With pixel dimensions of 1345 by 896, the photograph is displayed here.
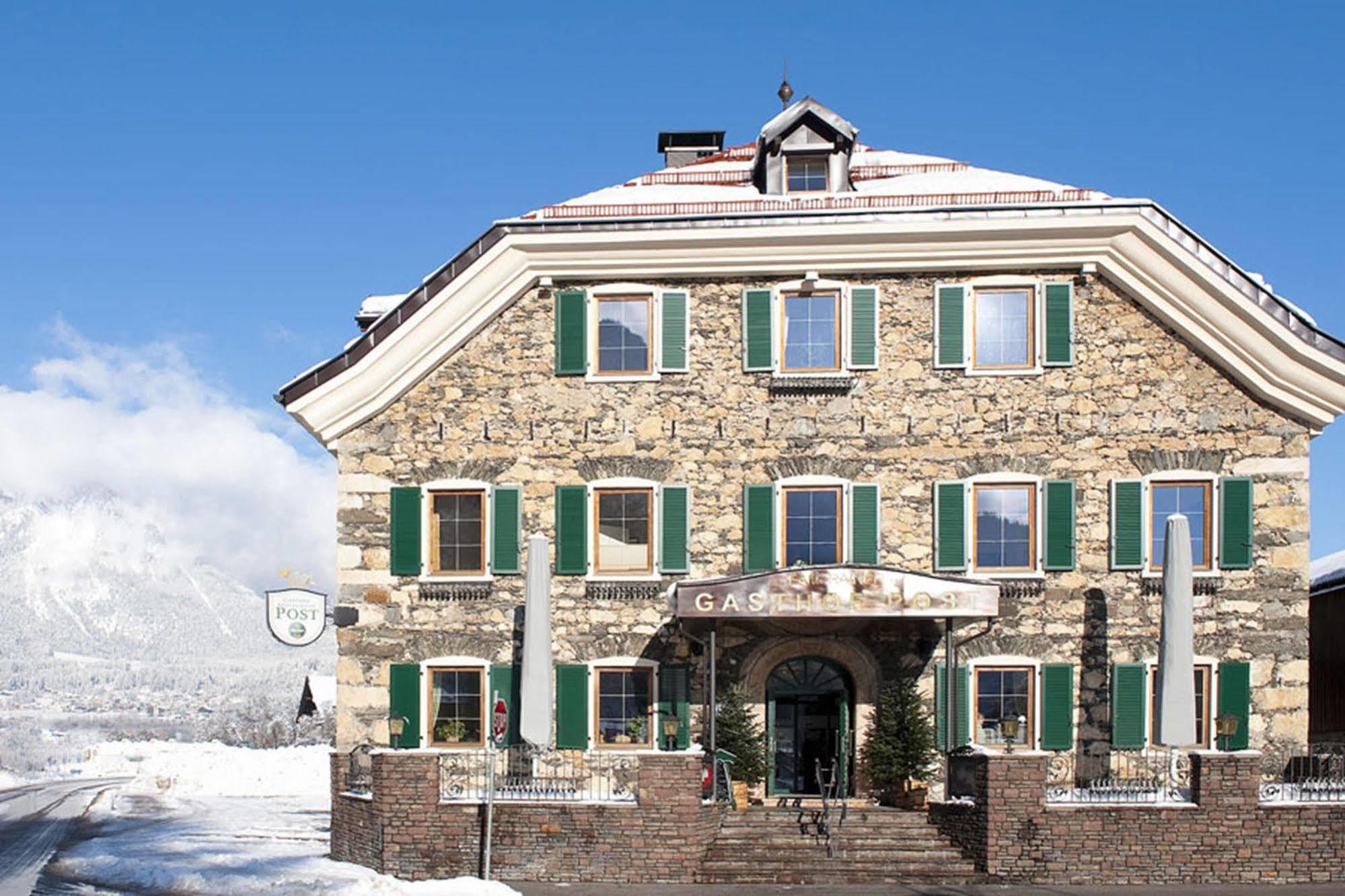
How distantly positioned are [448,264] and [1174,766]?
12897 millimetres

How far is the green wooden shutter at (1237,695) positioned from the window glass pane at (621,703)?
8.32m

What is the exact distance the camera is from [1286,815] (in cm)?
1980

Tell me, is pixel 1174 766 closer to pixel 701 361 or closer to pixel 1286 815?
pixel 1286 815

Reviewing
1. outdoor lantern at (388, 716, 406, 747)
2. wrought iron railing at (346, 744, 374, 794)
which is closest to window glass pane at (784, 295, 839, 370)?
outdoor lantern at (388, 716, 406, 747)

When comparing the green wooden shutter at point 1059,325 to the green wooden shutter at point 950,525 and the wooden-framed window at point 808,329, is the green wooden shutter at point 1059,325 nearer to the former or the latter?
the green wooden shutter at point 950,525

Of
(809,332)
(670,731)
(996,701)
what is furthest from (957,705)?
(809,332)

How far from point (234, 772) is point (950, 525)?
26.2 m

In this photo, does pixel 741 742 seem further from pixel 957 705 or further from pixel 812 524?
pixel 812 524

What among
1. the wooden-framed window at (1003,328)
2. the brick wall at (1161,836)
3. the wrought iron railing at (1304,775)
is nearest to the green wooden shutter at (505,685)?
the brick wall at (1161,836)

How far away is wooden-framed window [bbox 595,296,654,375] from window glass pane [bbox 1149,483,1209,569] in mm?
7882

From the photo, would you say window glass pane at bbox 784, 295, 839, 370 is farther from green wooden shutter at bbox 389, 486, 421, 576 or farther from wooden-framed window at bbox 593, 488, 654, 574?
green wooden shutter at bbox 389, 486, 421, 576

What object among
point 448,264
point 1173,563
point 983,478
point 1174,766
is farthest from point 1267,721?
point 448,264

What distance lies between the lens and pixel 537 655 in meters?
21.5

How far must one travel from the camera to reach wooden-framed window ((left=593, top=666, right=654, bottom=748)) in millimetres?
23125
